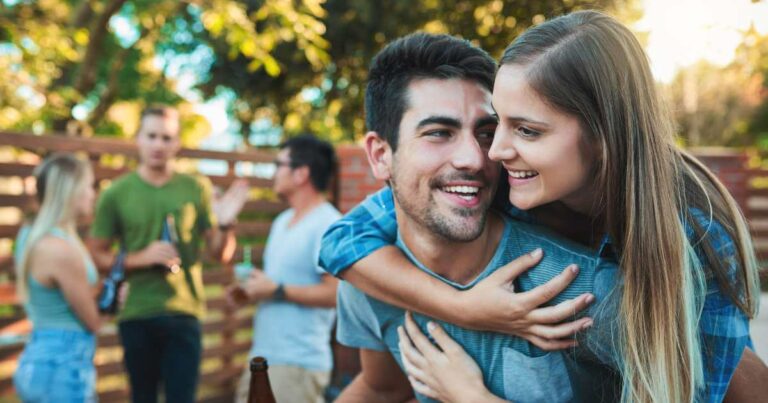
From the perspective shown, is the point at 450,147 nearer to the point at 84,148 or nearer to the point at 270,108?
the point at 84,148

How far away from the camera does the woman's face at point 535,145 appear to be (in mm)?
1455

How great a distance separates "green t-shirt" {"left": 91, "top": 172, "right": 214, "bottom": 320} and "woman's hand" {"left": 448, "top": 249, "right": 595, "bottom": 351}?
260 cm

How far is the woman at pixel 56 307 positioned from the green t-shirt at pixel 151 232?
369 millimetres

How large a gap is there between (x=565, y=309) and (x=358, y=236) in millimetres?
641

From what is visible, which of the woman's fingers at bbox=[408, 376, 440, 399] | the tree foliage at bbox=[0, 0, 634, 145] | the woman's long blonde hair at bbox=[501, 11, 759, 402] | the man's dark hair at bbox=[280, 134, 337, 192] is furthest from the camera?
the tree foliage at bbox=[0, 0, 634, 145]

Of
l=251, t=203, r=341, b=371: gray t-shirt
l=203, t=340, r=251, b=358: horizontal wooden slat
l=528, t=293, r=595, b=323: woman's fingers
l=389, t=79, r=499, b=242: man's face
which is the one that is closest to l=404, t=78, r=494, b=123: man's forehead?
l=389, t=79, r=499, b=242: man's face

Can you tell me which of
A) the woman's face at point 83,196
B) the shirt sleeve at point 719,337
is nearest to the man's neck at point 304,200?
the woman's face at point 83,196

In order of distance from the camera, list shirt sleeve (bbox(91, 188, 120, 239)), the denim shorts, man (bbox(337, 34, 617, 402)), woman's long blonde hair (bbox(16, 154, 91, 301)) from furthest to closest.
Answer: shirt sleeve (bbox(91, 188, 120, 239))
woman's long blonde hair (bbox(16, 154, 91, 301))
the denim shorts
man (bbox(337, 34, 617, 402))

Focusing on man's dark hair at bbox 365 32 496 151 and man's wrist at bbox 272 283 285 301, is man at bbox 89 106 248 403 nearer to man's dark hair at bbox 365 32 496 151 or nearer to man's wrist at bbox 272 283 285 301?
man's wrist at bbox 272 283 285 301

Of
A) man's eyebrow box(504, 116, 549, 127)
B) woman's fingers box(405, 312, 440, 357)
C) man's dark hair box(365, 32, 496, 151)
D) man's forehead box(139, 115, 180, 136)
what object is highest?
man's dark hair box(365, 32, 496, 151)

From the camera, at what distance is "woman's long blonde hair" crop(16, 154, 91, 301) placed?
3.38m

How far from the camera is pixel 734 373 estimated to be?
154 cm

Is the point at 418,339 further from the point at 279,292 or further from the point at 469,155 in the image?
the point at 279,292

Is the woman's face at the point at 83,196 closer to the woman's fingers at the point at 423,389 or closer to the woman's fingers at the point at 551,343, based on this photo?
the woman's fingers at the point at 423,389
